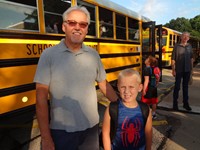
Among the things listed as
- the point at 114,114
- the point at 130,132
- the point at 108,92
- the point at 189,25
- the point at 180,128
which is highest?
the point at 189,25

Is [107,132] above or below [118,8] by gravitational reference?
below

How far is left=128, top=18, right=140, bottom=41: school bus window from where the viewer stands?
658 centimetres

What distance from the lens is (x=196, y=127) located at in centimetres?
400

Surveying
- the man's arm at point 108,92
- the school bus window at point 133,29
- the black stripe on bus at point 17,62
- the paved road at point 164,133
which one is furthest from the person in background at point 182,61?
the man's arm at point 108,92

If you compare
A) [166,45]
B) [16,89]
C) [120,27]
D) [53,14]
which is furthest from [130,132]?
[166,45]

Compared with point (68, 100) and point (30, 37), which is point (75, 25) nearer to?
point (68, 100)

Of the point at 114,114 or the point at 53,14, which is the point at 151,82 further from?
the point at 114,114

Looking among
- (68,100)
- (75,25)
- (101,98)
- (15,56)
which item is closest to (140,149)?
(68,100)

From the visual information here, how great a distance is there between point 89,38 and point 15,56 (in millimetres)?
1885

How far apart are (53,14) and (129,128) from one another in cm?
263

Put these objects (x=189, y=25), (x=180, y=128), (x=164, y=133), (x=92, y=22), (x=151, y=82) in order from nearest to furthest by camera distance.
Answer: (x=164, y=133) → (x=180, y=128) → (x=151, y=82) → (x=92, y=22) → (x=189, y=25)

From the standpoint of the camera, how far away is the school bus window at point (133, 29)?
658 centimetres

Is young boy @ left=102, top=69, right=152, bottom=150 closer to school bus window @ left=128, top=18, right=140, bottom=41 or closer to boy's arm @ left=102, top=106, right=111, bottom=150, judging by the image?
boy's arm @ left=102, top=106, right=111, bottom=150

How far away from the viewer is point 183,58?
4.91 m
